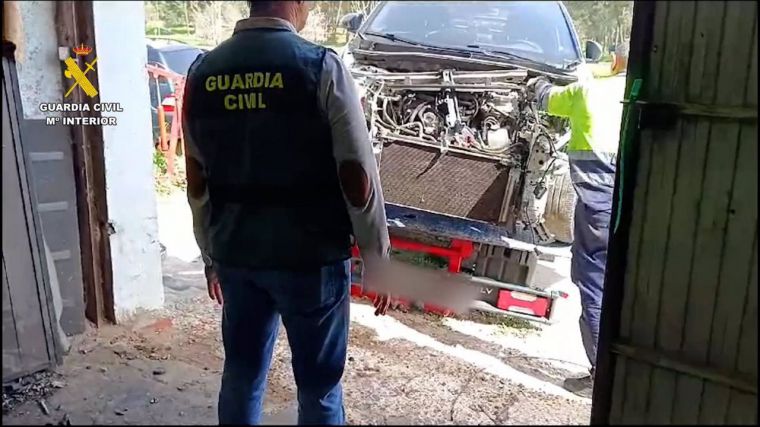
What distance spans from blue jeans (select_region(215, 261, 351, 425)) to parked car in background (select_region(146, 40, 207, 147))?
3.96m

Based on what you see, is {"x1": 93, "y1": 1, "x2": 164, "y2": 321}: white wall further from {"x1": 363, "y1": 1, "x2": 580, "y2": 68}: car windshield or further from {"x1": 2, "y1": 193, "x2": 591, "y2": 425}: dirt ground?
{"x1": 363, "y1": 1, "x2": 580, "y2": 68}: car windshield

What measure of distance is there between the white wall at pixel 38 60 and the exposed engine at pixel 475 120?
171 centimetres

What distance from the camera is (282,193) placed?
177 centimetres

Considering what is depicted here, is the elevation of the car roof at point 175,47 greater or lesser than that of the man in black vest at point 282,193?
greater

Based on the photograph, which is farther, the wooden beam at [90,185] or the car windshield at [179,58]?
the car windshield at [179,58]

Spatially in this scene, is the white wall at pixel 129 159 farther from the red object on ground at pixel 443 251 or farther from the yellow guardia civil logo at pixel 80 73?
the red object on ground at pixel 443 251

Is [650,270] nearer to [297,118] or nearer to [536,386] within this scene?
[297,118]

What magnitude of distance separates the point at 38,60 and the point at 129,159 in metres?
0.56

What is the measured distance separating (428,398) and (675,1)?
197cm

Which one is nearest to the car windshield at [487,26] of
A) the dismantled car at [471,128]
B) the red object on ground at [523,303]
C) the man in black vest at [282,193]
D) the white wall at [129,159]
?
the dismantled car at [471,128]

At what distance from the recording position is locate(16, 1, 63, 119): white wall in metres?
2.73

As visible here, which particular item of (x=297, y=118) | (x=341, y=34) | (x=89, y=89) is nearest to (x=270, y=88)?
(x=297, y=118)

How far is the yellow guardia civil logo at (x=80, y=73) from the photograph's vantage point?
2.84 metres

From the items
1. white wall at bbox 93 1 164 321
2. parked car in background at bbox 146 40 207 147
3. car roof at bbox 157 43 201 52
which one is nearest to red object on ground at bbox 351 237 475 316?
white wall at bbox 93 1 164 321
